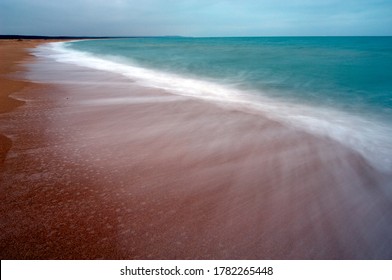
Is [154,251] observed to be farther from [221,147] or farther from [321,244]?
[221,147]

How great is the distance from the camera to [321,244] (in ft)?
8.39

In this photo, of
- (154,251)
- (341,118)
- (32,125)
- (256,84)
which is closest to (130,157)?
(154,251)

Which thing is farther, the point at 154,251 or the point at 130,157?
the point at 130,157

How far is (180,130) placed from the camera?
5.34 meters

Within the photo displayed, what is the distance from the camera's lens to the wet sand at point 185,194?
2.50m

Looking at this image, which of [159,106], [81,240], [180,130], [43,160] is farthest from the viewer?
[159,106]

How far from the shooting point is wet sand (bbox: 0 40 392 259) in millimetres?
2502

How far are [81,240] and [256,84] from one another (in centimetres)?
1205

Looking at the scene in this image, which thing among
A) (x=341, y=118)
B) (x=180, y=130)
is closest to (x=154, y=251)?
(x=180, y=130)

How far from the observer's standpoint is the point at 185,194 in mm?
3250
